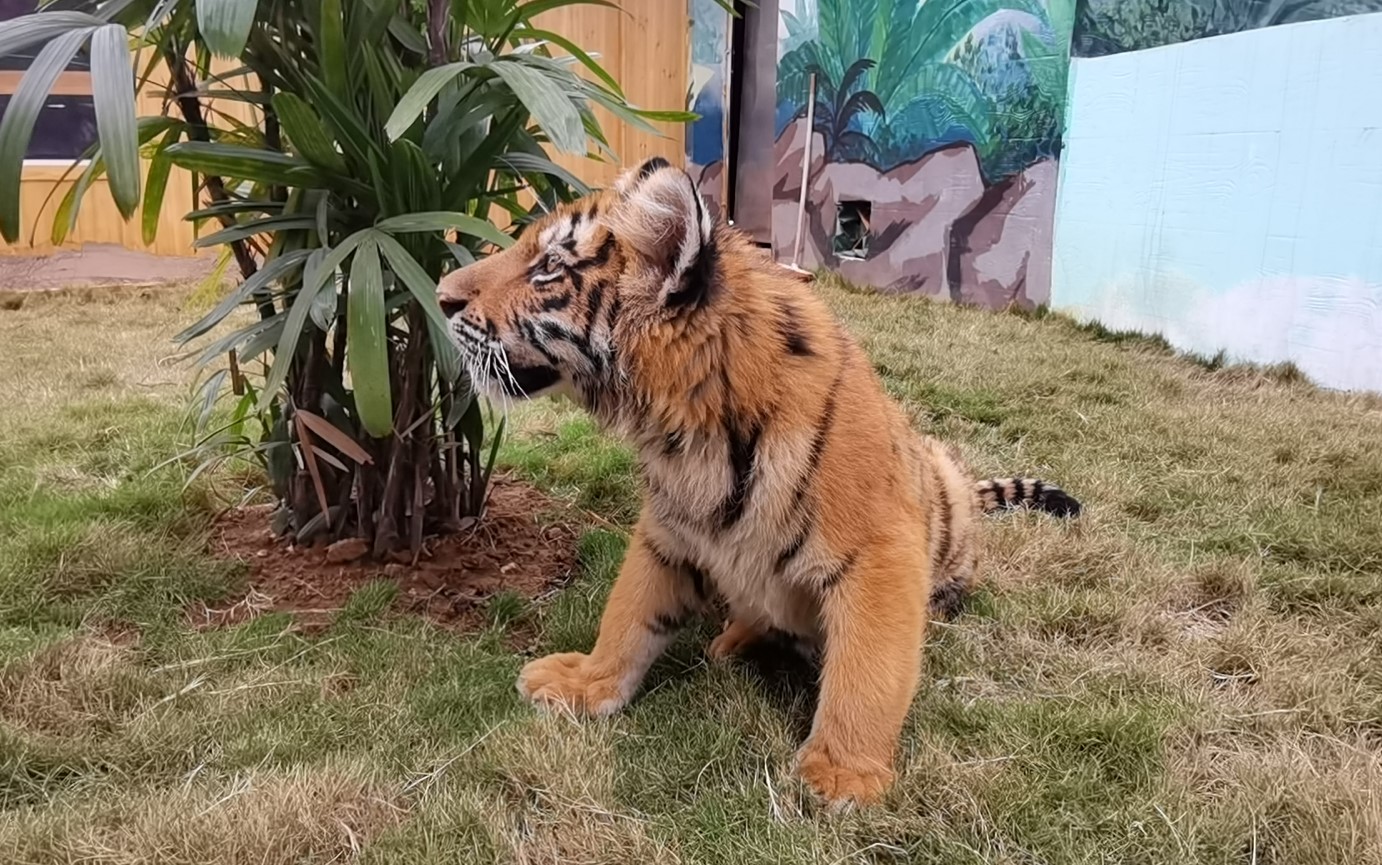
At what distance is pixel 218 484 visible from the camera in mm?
3430

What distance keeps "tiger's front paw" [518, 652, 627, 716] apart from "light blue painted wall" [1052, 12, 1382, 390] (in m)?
4.81

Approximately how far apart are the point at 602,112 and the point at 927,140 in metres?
3.24

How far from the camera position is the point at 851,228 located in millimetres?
9500

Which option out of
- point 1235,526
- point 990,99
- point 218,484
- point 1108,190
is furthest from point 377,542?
point 990,99

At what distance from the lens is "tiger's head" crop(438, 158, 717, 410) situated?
1.98 meters

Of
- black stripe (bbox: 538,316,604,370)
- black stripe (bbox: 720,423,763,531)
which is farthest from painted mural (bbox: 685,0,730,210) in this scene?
black stripe (bbox: 720,423,763,531)

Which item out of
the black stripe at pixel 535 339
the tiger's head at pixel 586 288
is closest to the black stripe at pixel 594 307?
the tiger's head at pixel 586 288

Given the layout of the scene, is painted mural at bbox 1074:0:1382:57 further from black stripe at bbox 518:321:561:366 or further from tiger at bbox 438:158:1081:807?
black stripe at bbox 518:321:561:366

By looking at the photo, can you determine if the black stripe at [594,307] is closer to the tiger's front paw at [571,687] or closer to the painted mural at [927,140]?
the tiger's front paw at [571,687]

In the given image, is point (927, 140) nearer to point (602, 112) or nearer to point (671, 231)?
point (602, 112)

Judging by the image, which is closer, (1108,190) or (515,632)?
(515,632)

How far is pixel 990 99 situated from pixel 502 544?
237 inches

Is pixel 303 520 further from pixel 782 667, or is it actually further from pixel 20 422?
pixel 20 422

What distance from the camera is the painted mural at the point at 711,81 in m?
10.3
